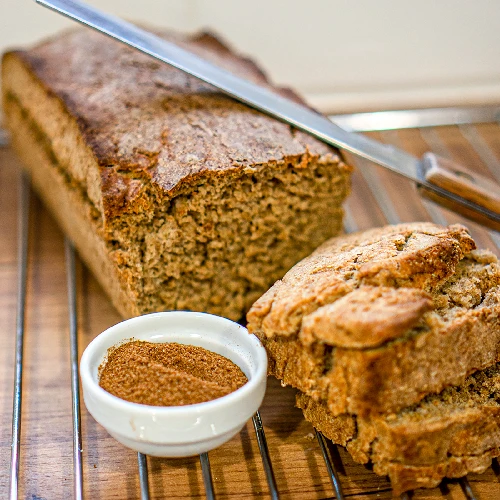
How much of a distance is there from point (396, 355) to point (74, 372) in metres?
1.04

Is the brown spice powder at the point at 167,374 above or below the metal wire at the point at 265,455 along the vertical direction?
above

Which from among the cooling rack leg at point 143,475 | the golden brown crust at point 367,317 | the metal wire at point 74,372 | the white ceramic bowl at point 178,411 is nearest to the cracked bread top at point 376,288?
the golden brown crust at point 367,317

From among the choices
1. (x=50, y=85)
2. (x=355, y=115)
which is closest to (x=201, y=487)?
(x=50, y=85)

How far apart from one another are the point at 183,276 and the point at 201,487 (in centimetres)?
77

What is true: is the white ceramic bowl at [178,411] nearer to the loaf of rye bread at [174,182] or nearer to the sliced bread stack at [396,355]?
the sliced bread stack at [396,355]

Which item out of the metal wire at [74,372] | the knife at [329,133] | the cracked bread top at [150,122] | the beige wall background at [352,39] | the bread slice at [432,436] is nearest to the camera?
the bread slice at [432,436]

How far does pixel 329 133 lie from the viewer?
255 cm

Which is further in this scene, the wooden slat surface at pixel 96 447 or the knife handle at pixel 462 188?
the knife handle at pixel 462 188

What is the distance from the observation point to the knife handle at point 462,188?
8.16ft

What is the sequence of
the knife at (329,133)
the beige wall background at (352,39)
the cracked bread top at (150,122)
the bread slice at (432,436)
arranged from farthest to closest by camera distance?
the beige wall background at (352,39) < the knife at (329,133) < the cracked bread top at (150,122) < the bread slice at (432,436)

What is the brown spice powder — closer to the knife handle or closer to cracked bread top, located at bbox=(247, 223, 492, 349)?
cracked bread top, located at bbox=(247, 223, 492, 349)

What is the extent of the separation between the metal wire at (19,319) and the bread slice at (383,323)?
2.37 ft

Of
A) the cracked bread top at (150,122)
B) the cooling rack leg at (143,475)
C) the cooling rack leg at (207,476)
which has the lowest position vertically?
the cooling rack leg at (143,475)

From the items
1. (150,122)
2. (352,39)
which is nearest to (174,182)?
(150,122)
